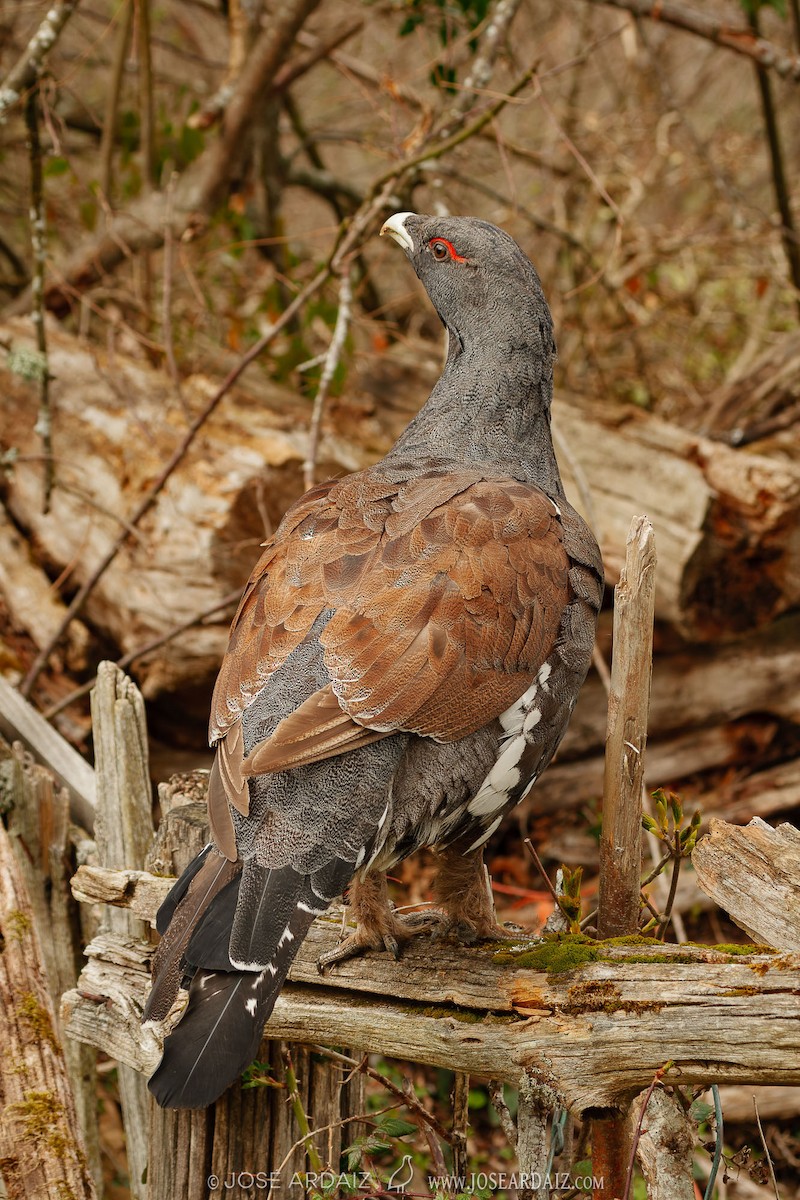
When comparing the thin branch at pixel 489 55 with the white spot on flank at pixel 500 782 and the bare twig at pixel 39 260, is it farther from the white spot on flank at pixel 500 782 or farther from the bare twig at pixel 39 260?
the white spot on flank at pixel 500 782

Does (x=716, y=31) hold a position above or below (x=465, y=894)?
above

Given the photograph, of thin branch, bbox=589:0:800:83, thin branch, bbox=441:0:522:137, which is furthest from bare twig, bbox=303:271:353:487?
thin branch, bbox=589:0:800:83

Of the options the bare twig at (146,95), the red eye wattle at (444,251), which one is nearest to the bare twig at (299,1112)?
the red eye wattle at (444,251)

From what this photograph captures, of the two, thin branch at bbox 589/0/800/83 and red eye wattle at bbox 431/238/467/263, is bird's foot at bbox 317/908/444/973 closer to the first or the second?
red eye wattle at bbox 431/238/467/263

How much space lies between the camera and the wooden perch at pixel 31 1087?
111 inches

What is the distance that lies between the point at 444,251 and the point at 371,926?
2.23 metres

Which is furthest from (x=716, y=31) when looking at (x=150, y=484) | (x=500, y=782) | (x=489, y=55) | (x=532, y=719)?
(x=500, y=782)

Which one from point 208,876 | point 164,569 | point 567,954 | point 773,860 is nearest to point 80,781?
point 164,569

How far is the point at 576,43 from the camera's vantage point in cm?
991

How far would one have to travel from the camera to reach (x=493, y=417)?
3.80 metres

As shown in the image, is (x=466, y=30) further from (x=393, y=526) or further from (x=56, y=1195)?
(x=56, y=1195)

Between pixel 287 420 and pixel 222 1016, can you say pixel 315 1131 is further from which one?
pixel 287 420

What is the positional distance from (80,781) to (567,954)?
243 centimetres

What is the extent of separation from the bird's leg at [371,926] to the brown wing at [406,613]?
599 millimetres
